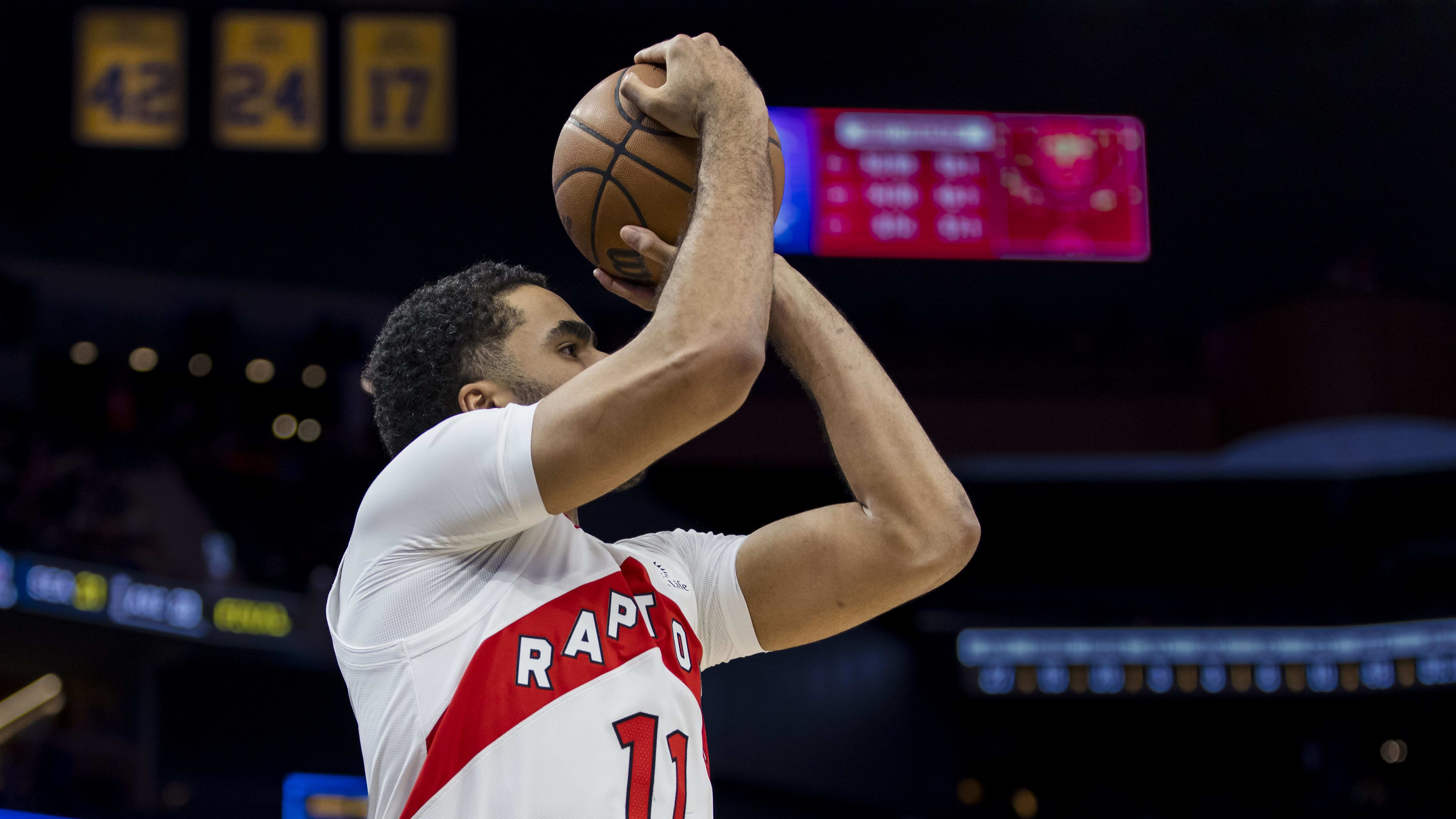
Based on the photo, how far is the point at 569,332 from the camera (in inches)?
66.7

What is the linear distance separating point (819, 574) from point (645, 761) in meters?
0.43

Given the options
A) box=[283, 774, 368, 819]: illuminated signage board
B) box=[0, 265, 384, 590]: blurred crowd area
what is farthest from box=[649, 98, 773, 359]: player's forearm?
box=[0, 265, 384, 590]: blurred crowd area

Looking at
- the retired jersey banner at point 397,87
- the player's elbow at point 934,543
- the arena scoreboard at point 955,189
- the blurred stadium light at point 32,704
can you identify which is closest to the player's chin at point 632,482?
the player's elbow at point 934,543

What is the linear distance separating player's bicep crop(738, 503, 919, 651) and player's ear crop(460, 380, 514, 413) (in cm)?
42

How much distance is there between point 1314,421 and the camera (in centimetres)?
845

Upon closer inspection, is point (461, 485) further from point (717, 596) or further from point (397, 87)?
point (397, 87)

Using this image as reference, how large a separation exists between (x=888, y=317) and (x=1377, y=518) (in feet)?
17.2

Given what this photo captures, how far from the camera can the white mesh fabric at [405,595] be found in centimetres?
146

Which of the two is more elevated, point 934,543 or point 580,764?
point 934,543

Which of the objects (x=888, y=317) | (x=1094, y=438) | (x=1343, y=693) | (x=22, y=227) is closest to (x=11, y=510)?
(x=22, y=227)

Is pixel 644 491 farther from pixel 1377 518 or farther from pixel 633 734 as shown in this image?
pixel 633 734

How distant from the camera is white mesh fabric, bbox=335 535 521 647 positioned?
1.46 meters

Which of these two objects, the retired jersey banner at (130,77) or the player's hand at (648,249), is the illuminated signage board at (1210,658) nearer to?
the retired jersey banner at (130,77)

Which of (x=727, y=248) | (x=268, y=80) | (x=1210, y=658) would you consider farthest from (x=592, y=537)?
(x=1210, y=658)
